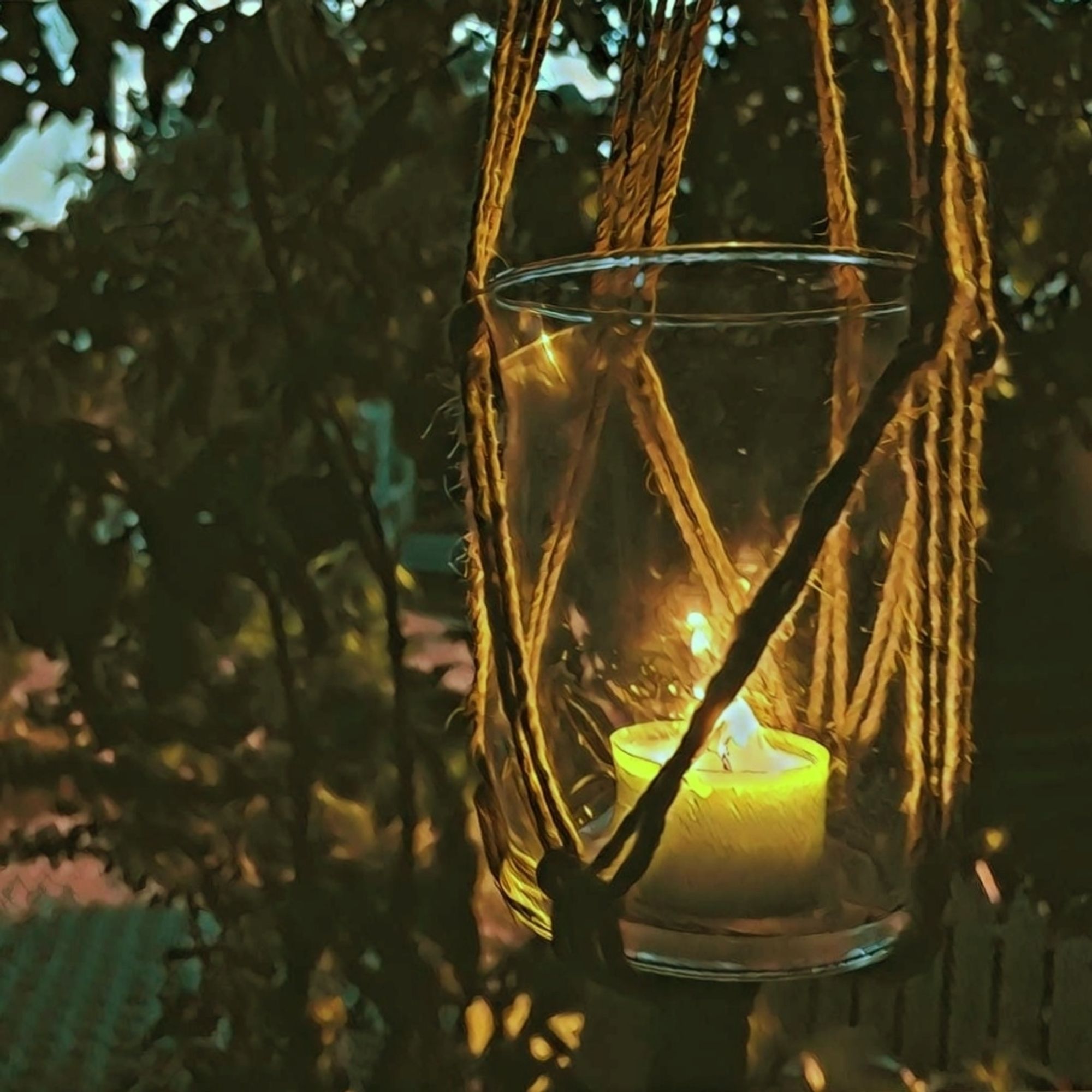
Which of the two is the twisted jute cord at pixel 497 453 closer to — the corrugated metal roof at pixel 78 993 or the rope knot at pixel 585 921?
the rope knot at pixel 585 921

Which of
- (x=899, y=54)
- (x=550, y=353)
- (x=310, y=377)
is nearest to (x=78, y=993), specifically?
(x=310, y=377)

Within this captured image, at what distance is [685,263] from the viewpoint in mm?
437

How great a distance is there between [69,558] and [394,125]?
0.29m

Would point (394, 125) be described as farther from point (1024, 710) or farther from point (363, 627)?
point (1024, 710)

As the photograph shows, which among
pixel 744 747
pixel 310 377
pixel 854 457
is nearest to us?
pixel 854 457

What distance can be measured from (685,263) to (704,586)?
14 cm

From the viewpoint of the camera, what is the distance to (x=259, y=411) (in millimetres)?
651

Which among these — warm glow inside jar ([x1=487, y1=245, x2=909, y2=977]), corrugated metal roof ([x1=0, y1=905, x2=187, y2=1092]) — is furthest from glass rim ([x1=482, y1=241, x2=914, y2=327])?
corrugated metal roof ([x1=0, y1=905, x2=187, y2=1092])

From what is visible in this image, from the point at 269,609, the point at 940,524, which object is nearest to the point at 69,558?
the point at 269,609

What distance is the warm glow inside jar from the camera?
422 mm

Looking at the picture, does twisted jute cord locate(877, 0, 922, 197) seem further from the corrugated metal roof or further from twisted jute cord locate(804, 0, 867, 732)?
the corrugated metal roof

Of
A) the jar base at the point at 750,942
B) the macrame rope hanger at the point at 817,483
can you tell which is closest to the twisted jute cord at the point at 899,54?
the macrame rope hanger at the point at 817,483

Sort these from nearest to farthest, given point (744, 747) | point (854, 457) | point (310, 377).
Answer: point (854, 457) < point (744, 747) < point (310, 377)

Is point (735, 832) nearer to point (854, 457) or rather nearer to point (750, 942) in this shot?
point (750, 942)
